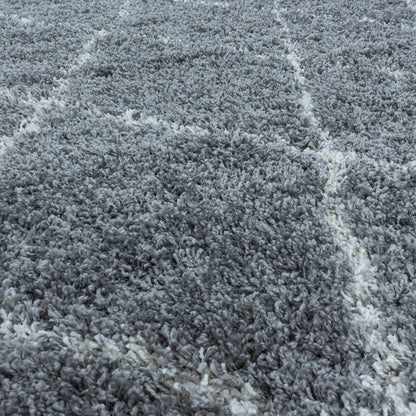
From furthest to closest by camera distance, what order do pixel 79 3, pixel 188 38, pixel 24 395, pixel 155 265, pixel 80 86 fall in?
1. pixel 79 3
2. pixel 188 38
3. pixel 80 86
4. pixel 155 265
5. pixel 24 395

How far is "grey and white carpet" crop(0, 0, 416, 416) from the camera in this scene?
325 millimetres

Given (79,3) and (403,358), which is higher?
(79,3)

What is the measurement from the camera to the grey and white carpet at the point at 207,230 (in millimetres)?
325

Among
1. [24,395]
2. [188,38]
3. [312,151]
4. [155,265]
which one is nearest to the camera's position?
[24,395]

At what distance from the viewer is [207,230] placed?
0.44m

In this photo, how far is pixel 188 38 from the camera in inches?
33.4

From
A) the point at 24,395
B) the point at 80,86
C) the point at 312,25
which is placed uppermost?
A: the point at 312,25

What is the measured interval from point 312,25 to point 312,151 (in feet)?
1.69

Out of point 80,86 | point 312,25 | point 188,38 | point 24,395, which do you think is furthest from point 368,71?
point 24,395

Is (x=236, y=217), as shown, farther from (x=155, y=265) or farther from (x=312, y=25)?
(x=312, y=25)

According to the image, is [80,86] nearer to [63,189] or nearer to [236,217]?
[63,189]

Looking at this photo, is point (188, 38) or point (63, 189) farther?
point (188, 38)

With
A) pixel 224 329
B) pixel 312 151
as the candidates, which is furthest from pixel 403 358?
pixel 312 151

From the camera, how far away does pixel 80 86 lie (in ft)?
2.25
